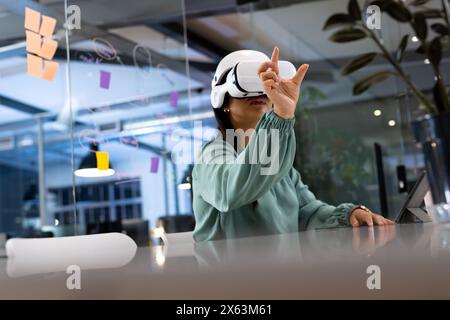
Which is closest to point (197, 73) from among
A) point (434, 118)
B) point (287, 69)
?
point (434, 118)

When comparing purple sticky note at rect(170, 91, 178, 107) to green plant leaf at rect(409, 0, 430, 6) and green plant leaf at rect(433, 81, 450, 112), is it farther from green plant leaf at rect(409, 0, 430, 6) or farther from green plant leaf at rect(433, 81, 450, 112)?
green plant leaf at rect(433, 81, 450, 112)

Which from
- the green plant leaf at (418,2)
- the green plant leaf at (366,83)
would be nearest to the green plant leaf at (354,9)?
the green plant leaf at (418,2)

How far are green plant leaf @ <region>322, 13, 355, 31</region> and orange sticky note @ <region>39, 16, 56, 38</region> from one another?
155cm

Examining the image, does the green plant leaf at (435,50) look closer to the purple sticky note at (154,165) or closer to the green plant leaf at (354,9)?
the green plant leaf at (354,9)

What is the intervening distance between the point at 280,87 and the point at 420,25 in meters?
2.78

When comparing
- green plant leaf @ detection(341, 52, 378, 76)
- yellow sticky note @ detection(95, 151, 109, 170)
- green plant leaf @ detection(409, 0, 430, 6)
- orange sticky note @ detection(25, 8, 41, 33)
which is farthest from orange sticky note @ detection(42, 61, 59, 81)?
green plant leaf @ detection(409, 0, 430, 6)

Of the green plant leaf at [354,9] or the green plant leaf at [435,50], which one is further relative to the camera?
the green plant leaf at [354,9]

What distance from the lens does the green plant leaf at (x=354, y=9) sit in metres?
2.99


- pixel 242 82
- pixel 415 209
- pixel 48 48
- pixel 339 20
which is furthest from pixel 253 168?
pixel 339 20

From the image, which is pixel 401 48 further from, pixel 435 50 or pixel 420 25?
pixel 435 50

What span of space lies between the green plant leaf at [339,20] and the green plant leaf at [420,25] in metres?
0.33

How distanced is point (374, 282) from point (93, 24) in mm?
2667

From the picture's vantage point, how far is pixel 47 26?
261cm

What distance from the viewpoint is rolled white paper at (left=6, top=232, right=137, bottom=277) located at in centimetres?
40
